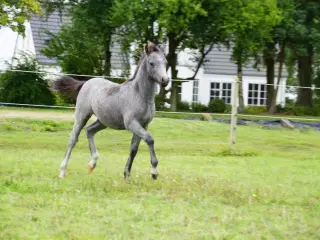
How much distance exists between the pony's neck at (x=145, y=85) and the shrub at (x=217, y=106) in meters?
15.9

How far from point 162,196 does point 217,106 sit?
18.7m

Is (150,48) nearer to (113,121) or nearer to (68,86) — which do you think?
(113,121)

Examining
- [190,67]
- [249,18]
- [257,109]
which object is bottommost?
[257,109]

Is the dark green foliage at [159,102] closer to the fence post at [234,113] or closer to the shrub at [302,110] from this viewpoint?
the shrub at [302,110]

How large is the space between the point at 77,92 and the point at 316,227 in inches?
244

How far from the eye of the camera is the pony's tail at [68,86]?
12602mm

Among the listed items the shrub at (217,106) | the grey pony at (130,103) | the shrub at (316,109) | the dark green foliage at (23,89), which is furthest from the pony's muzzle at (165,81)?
the shrub at (316,109)

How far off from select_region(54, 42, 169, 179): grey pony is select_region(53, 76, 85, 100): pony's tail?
680 millimetres

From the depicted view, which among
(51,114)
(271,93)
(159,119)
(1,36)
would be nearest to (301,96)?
(271,93)

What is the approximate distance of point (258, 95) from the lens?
29750 mm

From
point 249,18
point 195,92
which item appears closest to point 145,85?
point 195,92

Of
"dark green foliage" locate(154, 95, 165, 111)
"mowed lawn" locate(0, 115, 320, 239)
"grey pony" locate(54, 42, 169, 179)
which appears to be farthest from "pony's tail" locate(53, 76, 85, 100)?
"dark green foliage" locate(154, 95, 165, 111)

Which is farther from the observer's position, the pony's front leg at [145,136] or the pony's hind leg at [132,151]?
the pony's hind leg at [132,151]

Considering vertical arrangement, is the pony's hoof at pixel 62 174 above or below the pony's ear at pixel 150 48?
below
